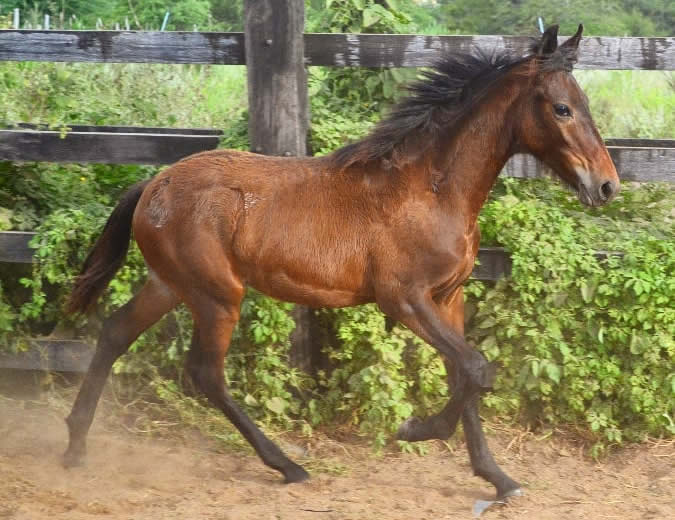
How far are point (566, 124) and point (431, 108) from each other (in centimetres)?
66

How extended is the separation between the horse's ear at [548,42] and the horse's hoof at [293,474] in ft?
7.39

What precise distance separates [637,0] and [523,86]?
15.6 meters

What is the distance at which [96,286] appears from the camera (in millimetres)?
4949

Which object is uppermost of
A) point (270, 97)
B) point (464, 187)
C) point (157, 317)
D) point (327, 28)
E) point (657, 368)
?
point (327, 28)

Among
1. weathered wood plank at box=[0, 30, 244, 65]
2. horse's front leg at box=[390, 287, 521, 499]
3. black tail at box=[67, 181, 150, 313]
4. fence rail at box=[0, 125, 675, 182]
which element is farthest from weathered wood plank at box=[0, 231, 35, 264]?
horse's front leg at box=[390, 287, 521, 499]

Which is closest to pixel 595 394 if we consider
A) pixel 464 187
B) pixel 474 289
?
pixel 474 289

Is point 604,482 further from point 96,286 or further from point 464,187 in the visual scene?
point 96,286

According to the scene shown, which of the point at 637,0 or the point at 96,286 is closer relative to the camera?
the point at 96,286

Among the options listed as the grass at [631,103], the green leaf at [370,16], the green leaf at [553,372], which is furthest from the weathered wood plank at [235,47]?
the grass at [631,103]

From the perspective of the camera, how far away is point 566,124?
13.7ft

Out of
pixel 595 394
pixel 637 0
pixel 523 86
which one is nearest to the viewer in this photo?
pixel 523 86

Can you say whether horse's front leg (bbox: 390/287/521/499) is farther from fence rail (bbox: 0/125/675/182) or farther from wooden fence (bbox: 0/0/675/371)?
fence rail (bbox: 0/125/675/182)

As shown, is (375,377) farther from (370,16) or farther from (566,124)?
(370,16)

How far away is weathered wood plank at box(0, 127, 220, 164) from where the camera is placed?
5250 mm
